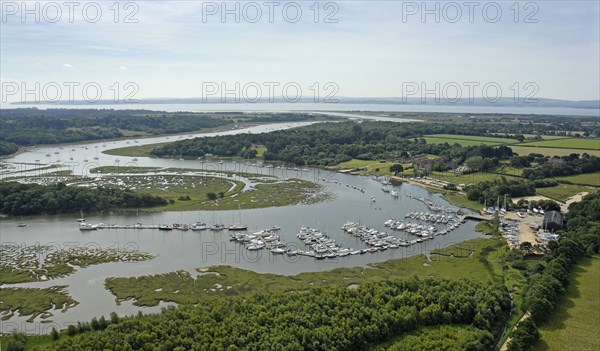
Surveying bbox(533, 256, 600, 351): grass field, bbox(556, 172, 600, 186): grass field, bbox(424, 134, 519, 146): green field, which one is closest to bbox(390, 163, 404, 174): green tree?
bbox(556, 172, 600, 186): grass field

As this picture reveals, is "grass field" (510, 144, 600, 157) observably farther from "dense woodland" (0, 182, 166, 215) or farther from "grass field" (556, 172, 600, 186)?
"dense woodland" (0, 182, 166, 215)

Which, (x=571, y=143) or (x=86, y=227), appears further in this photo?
(x=571, y=143)

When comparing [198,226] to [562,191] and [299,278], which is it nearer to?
[299,278]

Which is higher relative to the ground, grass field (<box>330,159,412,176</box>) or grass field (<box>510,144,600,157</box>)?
grass field (<box>510,144,600,157</box>)

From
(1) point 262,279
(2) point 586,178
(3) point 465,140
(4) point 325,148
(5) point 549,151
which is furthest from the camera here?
(3) point 465,140

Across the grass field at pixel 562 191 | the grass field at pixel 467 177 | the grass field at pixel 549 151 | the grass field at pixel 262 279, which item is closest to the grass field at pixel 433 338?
the grass field at pixel 262 279

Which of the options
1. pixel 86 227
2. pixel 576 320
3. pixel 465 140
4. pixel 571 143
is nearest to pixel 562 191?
pixel 576 320
